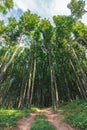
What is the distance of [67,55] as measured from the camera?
750 inches

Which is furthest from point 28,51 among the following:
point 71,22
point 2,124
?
point 2,124

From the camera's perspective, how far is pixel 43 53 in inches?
811

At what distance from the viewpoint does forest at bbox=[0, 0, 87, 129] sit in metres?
16.4

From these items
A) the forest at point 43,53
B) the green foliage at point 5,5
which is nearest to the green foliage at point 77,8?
the forest at point 43,53

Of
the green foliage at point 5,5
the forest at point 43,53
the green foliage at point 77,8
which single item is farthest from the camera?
the forest at point 43,53

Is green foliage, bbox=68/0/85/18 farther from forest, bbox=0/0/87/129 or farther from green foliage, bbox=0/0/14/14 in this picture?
green foliage, bbox=0/0/14/14

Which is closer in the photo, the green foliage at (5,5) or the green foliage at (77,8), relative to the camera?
the green foliage at (5,5)

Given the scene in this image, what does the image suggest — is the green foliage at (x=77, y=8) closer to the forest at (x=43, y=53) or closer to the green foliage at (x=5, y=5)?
the forest at (x=43, y=53)

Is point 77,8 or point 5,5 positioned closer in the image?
point 5,5

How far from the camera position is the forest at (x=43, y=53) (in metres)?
16.4

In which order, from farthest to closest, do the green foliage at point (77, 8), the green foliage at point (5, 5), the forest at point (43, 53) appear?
1. the forest at point (43, 53)
2. the green foliage at point (77, 8)
3. the green foliage at point (5, 5)

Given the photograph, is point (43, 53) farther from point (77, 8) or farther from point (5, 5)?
point (5, 5)

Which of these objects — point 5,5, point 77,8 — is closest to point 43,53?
point 77,8

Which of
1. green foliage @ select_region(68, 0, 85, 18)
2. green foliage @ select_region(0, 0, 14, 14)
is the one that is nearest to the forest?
green foliage @ select_region(68, 0, 85, 18)
